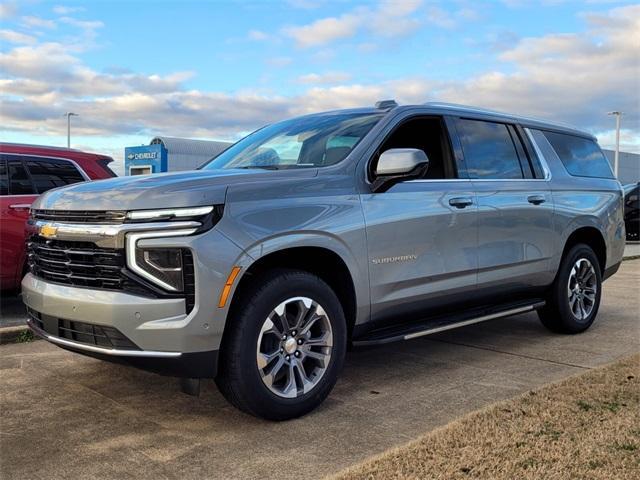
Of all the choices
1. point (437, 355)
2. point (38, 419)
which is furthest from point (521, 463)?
point (38, 419)

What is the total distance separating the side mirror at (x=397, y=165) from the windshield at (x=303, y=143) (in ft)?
0.89

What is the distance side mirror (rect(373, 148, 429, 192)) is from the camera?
409cm

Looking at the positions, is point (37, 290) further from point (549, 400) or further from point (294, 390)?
point (549, 400)

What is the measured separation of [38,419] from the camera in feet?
12.4

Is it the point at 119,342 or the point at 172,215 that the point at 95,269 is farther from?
the point at 172,215

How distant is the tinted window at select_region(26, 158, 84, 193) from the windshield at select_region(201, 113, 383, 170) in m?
2.44

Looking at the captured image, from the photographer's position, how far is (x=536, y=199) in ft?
18.1

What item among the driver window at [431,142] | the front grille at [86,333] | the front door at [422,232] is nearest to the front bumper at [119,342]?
the front grille at [86,333]

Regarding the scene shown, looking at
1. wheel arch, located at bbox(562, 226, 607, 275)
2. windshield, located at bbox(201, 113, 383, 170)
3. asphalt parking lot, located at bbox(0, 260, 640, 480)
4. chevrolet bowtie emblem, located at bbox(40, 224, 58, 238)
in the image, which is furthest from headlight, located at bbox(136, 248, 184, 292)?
wheel arch, located at bbox(562, 226, 607, 275)

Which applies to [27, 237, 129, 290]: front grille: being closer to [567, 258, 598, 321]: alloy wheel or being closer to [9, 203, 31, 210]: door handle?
[9, 203, 31, 210]: door handle

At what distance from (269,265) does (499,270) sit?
2257mm

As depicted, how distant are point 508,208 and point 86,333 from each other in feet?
11.1

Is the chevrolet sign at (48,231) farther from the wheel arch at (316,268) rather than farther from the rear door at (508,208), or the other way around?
the rear door at (508,208)

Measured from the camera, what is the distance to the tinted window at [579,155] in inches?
243
